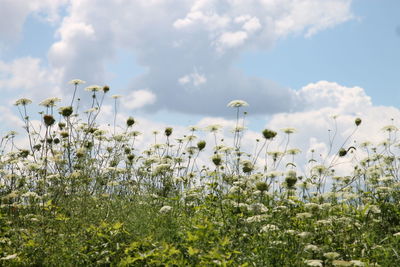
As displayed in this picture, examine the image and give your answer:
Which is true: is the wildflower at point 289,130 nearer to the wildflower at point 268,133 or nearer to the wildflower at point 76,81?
the wildflower at point 268,133

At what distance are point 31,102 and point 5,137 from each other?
7.50 ft

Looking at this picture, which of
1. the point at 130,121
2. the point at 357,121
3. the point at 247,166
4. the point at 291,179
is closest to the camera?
the point at 291,179

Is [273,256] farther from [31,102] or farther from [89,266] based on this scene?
[31,102]

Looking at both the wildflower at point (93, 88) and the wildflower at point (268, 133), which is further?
the wildflower at point (93, 88)

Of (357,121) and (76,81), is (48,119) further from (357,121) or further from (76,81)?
(357,121)

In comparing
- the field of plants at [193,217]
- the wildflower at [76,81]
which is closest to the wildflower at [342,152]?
the field of plants at [193,217]

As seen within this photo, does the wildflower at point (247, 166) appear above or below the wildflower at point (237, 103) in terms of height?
below

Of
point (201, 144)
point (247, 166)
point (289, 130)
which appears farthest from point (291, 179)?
point (201, 144)

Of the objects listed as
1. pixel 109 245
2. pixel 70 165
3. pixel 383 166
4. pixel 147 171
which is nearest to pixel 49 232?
pixel 109 245

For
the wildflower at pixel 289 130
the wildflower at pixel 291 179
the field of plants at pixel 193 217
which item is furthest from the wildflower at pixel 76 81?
the wildflower at pixel 291 179

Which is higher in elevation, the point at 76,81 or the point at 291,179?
the point at 76,81

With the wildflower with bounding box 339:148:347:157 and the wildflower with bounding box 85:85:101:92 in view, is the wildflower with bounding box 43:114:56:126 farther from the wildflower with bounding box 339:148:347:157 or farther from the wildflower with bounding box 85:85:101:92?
the wildflower with bounding box 339:148:347:157

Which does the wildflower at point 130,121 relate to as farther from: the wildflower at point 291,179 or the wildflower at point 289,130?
the wildflower at point 291,179

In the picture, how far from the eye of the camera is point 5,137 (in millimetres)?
10555
